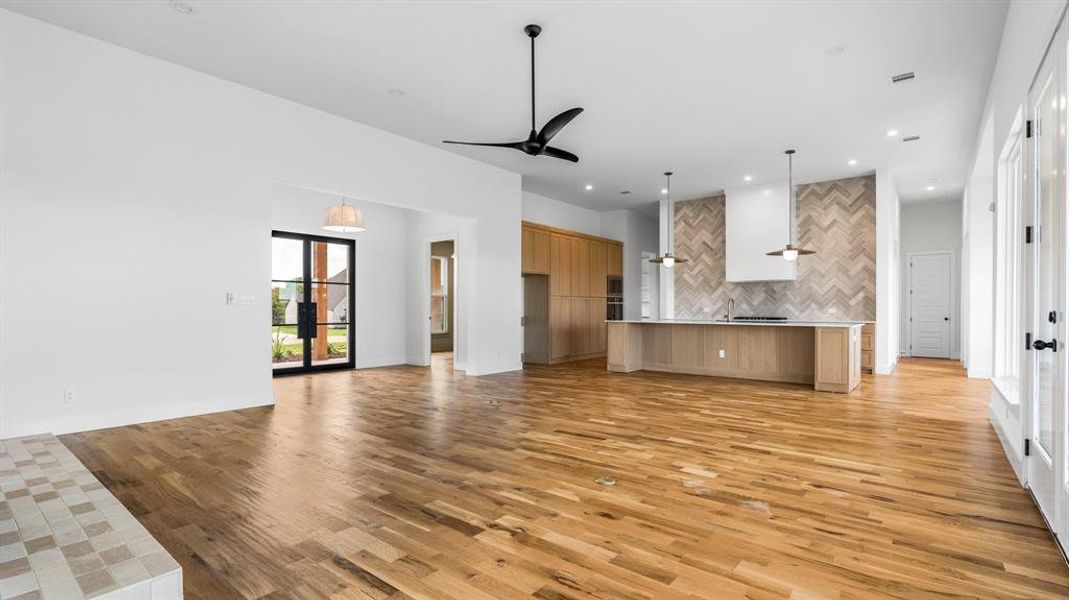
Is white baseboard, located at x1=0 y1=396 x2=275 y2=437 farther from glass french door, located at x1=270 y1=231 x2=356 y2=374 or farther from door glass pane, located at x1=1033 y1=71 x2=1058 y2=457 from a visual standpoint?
door glass pane, located at x1=1033 y1=71 x2=1058 y2=457

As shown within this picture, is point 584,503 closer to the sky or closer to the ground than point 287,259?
closer to the ground

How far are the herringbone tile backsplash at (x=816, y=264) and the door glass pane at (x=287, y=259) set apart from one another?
725 cm

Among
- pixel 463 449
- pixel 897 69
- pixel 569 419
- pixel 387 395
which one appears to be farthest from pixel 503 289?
pixel 897 69

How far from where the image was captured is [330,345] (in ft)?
28.8

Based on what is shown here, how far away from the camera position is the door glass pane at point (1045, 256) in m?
2.51

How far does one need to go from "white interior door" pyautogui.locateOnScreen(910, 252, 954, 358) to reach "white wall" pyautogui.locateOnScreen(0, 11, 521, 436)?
36.8 feet

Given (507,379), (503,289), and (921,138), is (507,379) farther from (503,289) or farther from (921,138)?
(921,138)

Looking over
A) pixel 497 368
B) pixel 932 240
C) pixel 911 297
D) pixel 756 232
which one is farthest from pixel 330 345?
pixel 932 240

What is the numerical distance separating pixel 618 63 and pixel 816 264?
6.11 metres

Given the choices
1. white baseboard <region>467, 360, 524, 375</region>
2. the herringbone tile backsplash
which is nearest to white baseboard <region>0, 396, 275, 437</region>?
white baseboard <region>467, 360, 524, 375</region>

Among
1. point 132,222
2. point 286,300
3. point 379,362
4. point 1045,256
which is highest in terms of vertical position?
point 132,222

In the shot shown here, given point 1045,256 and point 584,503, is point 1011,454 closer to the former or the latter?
point 1045,256

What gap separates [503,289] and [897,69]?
5656mm

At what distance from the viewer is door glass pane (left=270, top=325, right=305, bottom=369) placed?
324 inches
